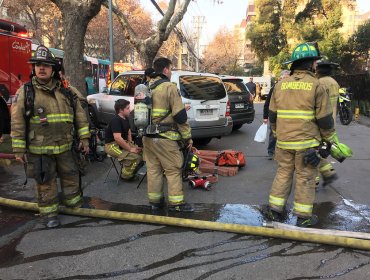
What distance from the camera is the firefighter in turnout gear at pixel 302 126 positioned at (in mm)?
4195

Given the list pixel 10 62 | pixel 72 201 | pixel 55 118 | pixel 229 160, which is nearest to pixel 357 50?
pixel 229 160

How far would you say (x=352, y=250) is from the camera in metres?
3.82

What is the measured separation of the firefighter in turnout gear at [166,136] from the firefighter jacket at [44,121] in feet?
3.18

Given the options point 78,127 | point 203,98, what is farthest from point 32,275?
point 203,98

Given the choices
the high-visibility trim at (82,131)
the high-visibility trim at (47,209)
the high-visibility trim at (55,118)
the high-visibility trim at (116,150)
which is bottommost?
the high-visibility trim at (47,209)

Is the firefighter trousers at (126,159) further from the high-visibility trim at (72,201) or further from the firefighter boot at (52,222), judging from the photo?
the firefighter boot at (52,222)

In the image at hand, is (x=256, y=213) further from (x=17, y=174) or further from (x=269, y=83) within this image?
(x=269, y=83)

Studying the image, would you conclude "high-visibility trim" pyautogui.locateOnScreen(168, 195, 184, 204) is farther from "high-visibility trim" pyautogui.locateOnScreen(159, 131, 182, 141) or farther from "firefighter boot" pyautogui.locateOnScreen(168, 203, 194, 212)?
"high-visibility trim" pyautogui.locateOnScreen(159, 131, 182, 141)

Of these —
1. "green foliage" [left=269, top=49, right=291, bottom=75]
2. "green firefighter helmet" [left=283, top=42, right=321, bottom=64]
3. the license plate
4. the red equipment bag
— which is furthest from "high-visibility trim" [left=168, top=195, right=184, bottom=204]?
"green foliage" [left=269, top=49, right=291, bottom=75]

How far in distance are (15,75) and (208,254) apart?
7.57m

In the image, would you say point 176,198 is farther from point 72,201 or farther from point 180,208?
point 72,201

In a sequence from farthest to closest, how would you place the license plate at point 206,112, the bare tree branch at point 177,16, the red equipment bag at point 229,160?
the bare tree branch at point 177,16, the license plate at point 206,112, the red equipment bag at point 229,160

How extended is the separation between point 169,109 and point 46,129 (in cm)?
141

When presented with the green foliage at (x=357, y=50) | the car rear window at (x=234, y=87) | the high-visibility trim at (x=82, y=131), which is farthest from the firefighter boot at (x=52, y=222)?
the green foliage at (x=357, y=50)
